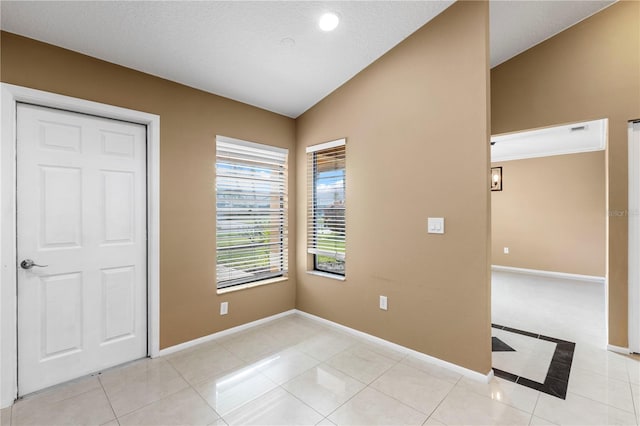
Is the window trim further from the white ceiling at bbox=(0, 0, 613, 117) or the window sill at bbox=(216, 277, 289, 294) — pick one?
the white ceiling at bbox=(0, 0, 613, 117)

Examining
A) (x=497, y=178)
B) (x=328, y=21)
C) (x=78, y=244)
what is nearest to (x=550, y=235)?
(x=497, y=178)

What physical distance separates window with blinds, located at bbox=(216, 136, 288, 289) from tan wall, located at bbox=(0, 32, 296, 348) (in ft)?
0.38

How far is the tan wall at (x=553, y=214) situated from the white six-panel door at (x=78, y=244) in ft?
22.6

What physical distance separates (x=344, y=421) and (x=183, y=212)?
2.21m

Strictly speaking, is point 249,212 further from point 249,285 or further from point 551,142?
point 551,142

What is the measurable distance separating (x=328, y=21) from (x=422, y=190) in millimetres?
1597

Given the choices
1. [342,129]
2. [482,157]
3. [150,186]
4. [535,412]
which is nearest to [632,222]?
[482,157]

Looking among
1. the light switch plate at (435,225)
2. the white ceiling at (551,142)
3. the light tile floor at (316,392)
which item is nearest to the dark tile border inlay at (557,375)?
the light tile floor at (316,392)

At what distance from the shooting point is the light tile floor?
1.89 metres

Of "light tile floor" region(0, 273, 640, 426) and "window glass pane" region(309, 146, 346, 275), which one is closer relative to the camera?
"light tile floor" region(0, 273, 640, 426)

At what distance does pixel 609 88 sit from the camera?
2758mm

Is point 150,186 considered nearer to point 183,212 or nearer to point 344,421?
point 183,212

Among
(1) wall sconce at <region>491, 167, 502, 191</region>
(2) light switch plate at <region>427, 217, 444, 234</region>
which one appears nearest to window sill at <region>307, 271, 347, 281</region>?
(2) light switch plate at <region>427, 217, 444, 234</region>

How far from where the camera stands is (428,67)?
8.46ft
